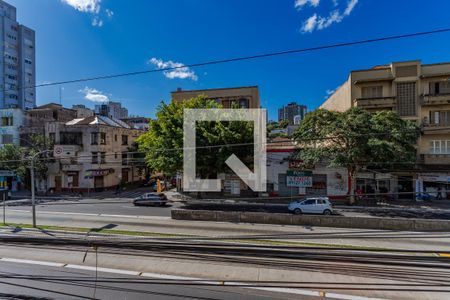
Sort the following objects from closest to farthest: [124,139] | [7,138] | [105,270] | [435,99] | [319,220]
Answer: [105,270]
[319,220]
[435,99]
[7,138]
[124,139]

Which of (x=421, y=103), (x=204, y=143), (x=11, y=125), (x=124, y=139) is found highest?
(x=421, y=103)

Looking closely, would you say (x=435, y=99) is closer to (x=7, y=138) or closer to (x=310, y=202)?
(x=310, y=202)

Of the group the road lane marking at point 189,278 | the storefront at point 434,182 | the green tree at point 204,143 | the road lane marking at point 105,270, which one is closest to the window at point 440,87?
the storefront at point 434,182

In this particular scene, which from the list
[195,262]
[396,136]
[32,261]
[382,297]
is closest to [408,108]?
[396,136]

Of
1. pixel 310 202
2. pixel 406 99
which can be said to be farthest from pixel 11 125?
pixel 406 99

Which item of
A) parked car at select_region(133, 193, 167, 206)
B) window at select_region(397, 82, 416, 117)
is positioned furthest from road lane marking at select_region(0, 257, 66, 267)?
window at select_region(397, 82, 416, 117)

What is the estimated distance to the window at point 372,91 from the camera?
2907cm

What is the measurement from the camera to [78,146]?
35.6m

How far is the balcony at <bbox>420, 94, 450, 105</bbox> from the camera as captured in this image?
88.3 feet

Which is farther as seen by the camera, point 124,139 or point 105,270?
point 124,139

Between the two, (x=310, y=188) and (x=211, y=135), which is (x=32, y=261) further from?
(x=310, y=188)

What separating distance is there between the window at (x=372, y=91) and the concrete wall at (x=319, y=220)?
17.9 m

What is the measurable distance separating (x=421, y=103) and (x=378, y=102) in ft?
13.9

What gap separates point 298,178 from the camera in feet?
93.1
